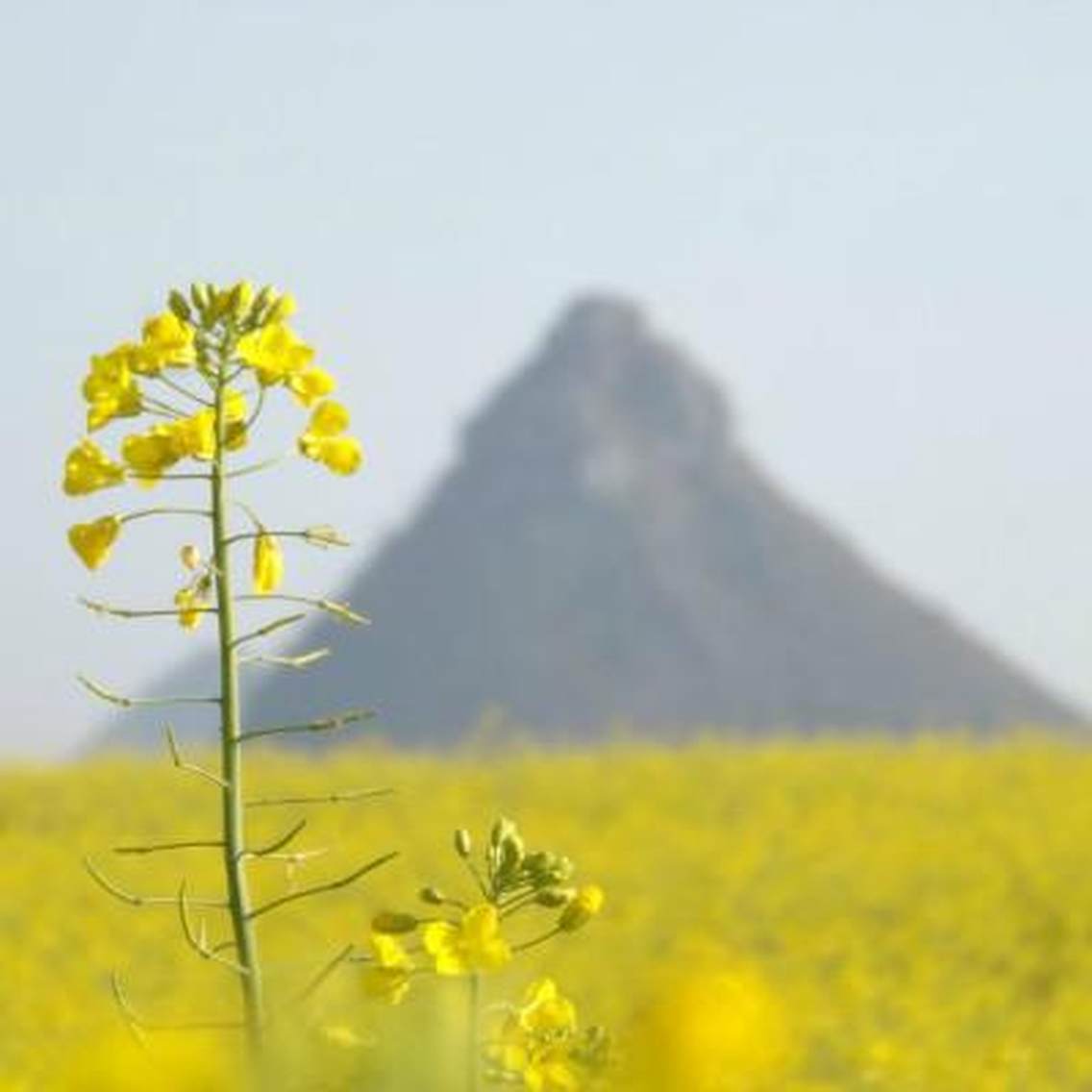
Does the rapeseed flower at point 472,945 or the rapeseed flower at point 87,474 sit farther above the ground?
the rapeseed flower at point 87,474

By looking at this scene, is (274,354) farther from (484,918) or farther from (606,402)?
(606,402)

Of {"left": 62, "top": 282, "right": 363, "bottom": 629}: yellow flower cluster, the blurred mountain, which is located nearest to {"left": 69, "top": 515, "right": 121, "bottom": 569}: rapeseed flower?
{"left": 62, "top": 282, "right": 363, "bottom": 629}: yellow flower cluster

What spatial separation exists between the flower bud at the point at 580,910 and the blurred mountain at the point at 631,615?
61567 mm

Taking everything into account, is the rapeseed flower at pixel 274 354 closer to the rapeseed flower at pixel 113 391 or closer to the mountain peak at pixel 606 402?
the rapeseed flower at pixel 113 391

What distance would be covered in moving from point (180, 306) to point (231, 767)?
269 mm

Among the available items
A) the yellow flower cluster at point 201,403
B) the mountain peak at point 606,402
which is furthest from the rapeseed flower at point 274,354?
the mountain peak at point 606,402

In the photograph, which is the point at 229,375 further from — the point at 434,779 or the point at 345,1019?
the point at 434,779

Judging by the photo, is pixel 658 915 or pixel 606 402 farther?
pixel 606 402

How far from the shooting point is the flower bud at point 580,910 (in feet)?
4.96

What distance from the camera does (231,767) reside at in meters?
1.50

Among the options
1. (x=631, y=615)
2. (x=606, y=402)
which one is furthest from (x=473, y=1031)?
(x=606, y=402)

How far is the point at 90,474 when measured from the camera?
5.23ft

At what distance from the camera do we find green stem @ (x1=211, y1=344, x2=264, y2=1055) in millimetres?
1422

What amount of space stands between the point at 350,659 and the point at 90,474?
72.3 metres
